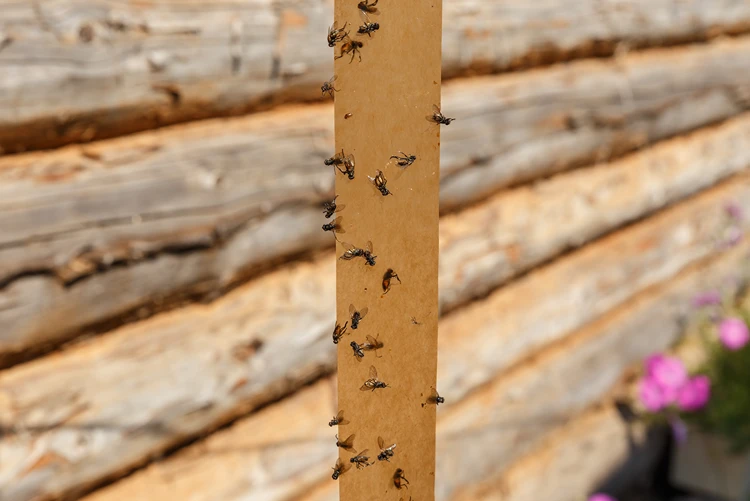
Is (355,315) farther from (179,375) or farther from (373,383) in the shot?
(179,375)

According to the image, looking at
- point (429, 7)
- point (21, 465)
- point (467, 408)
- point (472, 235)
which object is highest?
point (429, 7)

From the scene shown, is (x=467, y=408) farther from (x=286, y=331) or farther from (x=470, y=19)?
(x=470, y=19)

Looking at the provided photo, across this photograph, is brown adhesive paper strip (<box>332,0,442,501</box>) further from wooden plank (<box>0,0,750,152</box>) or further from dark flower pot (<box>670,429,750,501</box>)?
dark flower pot (<box>670,429,750,501</box>)

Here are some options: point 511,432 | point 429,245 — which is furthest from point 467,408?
point 429,245

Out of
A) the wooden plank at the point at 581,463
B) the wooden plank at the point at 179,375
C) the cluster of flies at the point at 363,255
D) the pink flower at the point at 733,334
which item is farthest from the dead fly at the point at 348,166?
the pink flower at the point at 733,334

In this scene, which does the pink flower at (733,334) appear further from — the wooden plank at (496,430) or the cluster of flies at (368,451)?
the cluster of flies at (368,451)

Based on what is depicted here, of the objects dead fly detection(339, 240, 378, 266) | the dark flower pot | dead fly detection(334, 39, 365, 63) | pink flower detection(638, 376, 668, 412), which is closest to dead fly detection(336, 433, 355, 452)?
dead fly detection(339, 240, 378, 266)

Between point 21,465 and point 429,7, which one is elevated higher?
point 429,7

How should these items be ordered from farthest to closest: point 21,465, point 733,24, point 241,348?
1. point 733,24
2. point 241,348
3. point 21,465
